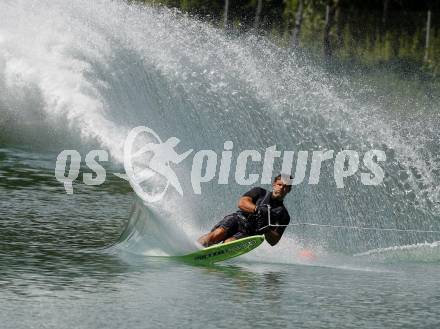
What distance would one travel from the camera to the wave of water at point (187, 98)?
19.3 metres

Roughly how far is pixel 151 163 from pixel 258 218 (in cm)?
280

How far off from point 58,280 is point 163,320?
6.32 feet

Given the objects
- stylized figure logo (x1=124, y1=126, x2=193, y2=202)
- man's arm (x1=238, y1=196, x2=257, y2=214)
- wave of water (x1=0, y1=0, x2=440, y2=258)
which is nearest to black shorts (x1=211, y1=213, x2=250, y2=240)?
man's arm (x1=238, y1=196, x2=257, y2=214)

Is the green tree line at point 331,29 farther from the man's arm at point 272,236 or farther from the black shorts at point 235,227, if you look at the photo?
the man's arm at point 272,236

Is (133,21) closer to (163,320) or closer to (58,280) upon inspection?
(58,280)

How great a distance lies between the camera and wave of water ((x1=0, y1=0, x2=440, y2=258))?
19.3 metres

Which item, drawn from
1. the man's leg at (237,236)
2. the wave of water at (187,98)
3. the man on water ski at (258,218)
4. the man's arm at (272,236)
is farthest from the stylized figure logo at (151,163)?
the man's arm at (272,236)

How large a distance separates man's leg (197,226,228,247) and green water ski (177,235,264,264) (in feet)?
1.37

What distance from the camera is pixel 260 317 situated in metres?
12.9

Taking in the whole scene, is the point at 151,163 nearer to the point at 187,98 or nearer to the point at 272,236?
the point at 187,98

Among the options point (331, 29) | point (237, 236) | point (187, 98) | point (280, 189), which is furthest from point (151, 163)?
point (331, 29)

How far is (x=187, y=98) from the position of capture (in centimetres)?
2033

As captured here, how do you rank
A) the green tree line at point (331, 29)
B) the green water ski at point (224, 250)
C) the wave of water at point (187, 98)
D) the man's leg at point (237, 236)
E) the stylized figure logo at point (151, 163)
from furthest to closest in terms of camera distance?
1. the green tree line at point (331, 29)
2. the wave of water at point (187, 98)
3. the stylized figure logo at point (151, 163)
4. the man's leg at point (237, 236)
5. the green water ski at point (224, 250)

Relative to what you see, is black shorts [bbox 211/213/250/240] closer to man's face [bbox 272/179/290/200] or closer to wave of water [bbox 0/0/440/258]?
man's face [bbox 272/179/290/200]
